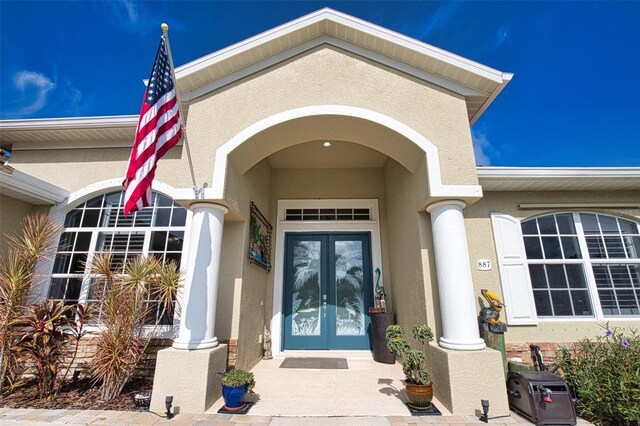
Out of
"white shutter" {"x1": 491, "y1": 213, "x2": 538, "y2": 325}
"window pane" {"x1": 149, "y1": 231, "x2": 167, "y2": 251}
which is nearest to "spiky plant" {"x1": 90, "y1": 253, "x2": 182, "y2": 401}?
"window pane" {"x1": 149, "y1": 231, "x2": 167, "y2": 251}

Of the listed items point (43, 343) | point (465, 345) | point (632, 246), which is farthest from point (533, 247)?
point (43, 343)

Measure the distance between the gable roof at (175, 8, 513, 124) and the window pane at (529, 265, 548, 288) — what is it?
364cm

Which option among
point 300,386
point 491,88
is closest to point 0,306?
point 300,386

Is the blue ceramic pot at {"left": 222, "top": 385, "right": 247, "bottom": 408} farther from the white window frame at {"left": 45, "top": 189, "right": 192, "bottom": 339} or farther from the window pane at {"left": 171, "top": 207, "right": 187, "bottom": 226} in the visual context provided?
the window pane at {"left": 171, "top": 207, "right": 187, "bottom": 226}

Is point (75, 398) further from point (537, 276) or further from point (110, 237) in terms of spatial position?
point (537, 276)

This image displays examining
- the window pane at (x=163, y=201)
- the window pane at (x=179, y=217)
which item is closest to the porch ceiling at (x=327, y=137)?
the window pane at (x=179, y=217)

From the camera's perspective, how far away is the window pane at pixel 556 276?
20.1 ft

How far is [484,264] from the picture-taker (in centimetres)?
608

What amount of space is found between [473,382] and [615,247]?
17.1ft

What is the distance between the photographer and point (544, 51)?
33.3 ft

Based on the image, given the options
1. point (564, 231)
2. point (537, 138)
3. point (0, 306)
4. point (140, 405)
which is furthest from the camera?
point (537, 138)

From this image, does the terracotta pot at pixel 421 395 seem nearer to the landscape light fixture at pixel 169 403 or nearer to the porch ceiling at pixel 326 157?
the landscape light fixture at pixel 169 403

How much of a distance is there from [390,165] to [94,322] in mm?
7308

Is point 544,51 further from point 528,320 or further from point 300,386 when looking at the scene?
point 300,386
